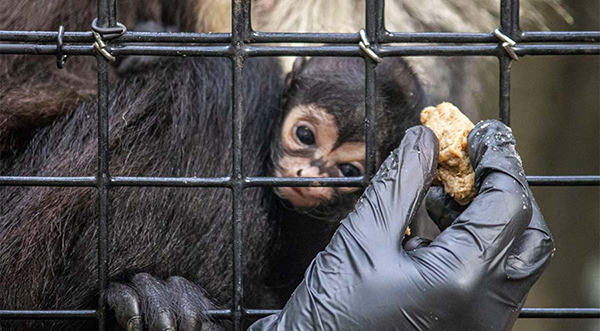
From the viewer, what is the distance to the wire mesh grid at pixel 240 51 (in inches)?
56.2

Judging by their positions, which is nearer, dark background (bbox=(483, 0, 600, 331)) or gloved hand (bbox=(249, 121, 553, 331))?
gloved hand (bbox=(249, 121, 553, 331))

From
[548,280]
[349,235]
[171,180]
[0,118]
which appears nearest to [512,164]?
[349,235]

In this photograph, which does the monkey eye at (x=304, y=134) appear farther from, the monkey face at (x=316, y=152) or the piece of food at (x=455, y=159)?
the piece of food at (x=455, y=159)

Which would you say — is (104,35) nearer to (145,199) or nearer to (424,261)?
(145,199)

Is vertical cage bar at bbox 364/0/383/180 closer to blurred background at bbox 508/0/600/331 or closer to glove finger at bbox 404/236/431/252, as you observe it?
glove finger at bbox 404/236/431/252

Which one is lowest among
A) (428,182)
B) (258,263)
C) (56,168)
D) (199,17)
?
(258,263)

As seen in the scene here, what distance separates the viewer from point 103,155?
56.4 inches

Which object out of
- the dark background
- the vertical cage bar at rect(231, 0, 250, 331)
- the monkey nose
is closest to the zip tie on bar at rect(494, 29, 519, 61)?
the vertical cage bar at rect(231, 0, 250, 331)

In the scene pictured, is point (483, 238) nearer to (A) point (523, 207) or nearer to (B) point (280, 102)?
(A) point (523, 207)

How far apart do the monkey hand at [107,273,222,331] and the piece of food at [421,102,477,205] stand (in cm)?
48

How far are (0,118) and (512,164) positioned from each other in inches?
43.5

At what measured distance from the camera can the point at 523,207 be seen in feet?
3.92

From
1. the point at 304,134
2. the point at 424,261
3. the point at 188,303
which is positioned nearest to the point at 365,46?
the point at 424,261

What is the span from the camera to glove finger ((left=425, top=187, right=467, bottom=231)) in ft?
4.56
